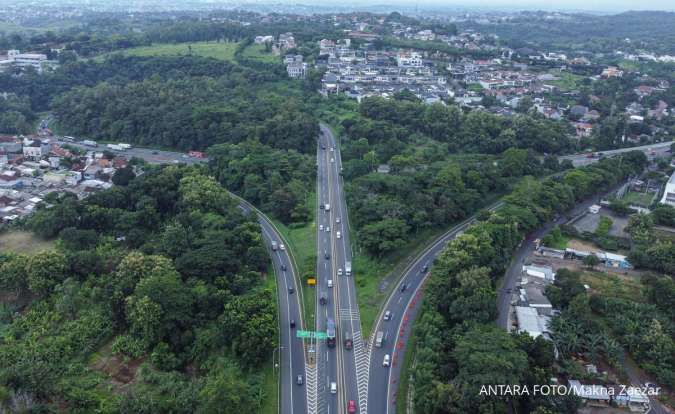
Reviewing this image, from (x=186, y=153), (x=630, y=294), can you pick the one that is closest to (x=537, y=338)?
(x=630, y=294)

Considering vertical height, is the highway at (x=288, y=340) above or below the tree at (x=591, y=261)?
below

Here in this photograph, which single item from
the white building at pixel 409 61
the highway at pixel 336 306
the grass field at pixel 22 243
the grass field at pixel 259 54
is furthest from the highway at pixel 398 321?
the grass field at pixel 259 54

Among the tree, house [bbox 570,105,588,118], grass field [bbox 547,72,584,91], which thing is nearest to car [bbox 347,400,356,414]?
the tree

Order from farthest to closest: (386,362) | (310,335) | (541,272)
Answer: (541,272), (310,335), (386,362)

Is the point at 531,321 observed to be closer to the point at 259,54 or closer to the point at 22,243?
the point at 22,243

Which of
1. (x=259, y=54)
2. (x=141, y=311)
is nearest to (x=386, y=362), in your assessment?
(x=141, y=311)

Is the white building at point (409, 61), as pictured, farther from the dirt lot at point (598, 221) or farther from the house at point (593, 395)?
the house at point (593, 395)
